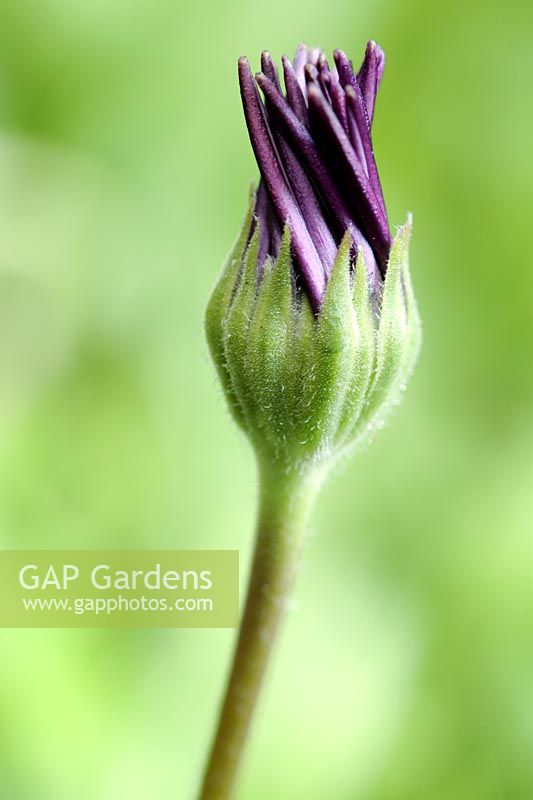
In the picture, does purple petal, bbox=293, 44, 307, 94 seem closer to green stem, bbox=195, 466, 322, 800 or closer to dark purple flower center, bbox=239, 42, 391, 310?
dark purple flower center, bbox=239, 42, 391, 310

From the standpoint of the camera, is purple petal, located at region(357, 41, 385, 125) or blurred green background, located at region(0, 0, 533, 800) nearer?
purple petal, located at region(357, 41, 385, 125)

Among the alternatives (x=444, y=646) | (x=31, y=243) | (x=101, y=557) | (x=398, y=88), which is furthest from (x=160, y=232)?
(x=444, y=646)

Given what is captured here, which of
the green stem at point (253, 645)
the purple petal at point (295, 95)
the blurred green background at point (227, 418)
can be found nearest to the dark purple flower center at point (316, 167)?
the purple petal at point (295, 95)

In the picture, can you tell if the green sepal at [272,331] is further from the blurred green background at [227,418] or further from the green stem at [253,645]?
the blurred green background at [227,418]

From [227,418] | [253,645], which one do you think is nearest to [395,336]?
[253,645]

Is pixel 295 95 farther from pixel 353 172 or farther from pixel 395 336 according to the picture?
pixel 395 336

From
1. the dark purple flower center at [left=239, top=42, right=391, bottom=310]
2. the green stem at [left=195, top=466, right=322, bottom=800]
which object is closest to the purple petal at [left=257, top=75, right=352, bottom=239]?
the dark purple flower center at [left=239, top=42, right=391, bottom=310]

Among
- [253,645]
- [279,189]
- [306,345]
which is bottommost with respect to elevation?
[253,645]
